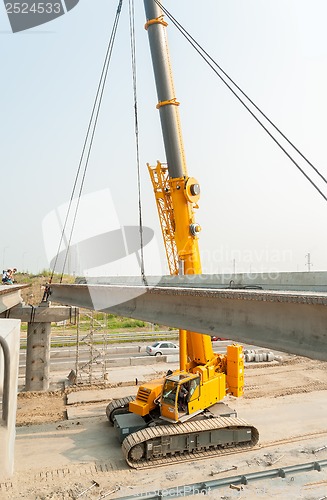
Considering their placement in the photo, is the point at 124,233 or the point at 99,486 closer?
the point at 99,486

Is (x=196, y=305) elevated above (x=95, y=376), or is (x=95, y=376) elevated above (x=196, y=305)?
(x=196, y=305)

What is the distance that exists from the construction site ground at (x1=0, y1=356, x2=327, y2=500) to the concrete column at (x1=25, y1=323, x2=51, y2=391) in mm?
686

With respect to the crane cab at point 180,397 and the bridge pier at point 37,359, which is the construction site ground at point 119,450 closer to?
the bridge pier at point 37,359

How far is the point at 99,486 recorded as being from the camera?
32.5 ft

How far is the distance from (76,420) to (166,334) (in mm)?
23987

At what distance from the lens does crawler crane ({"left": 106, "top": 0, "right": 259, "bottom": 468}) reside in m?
11.5

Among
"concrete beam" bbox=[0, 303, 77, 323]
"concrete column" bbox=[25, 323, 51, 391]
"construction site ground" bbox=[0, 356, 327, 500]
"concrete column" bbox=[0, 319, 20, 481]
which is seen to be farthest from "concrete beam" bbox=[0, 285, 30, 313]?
"concrete column" bbox=[0, 319, 20, 481]

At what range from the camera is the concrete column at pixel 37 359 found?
1875cm

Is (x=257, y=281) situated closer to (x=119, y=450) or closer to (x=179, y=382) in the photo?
(x=179, y=382)

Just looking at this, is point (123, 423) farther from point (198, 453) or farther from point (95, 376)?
point (95, 376)

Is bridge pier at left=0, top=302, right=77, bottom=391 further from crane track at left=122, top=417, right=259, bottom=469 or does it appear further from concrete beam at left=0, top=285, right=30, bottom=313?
crane track at left=122, top=417, right=259, bottom=469

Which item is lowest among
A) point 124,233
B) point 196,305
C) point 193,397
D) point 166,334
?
point 166,334

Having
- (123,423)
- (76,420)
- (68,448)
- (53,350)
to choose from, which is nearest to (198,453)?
(123,423)

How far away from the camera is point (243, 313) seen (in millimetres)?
6641
